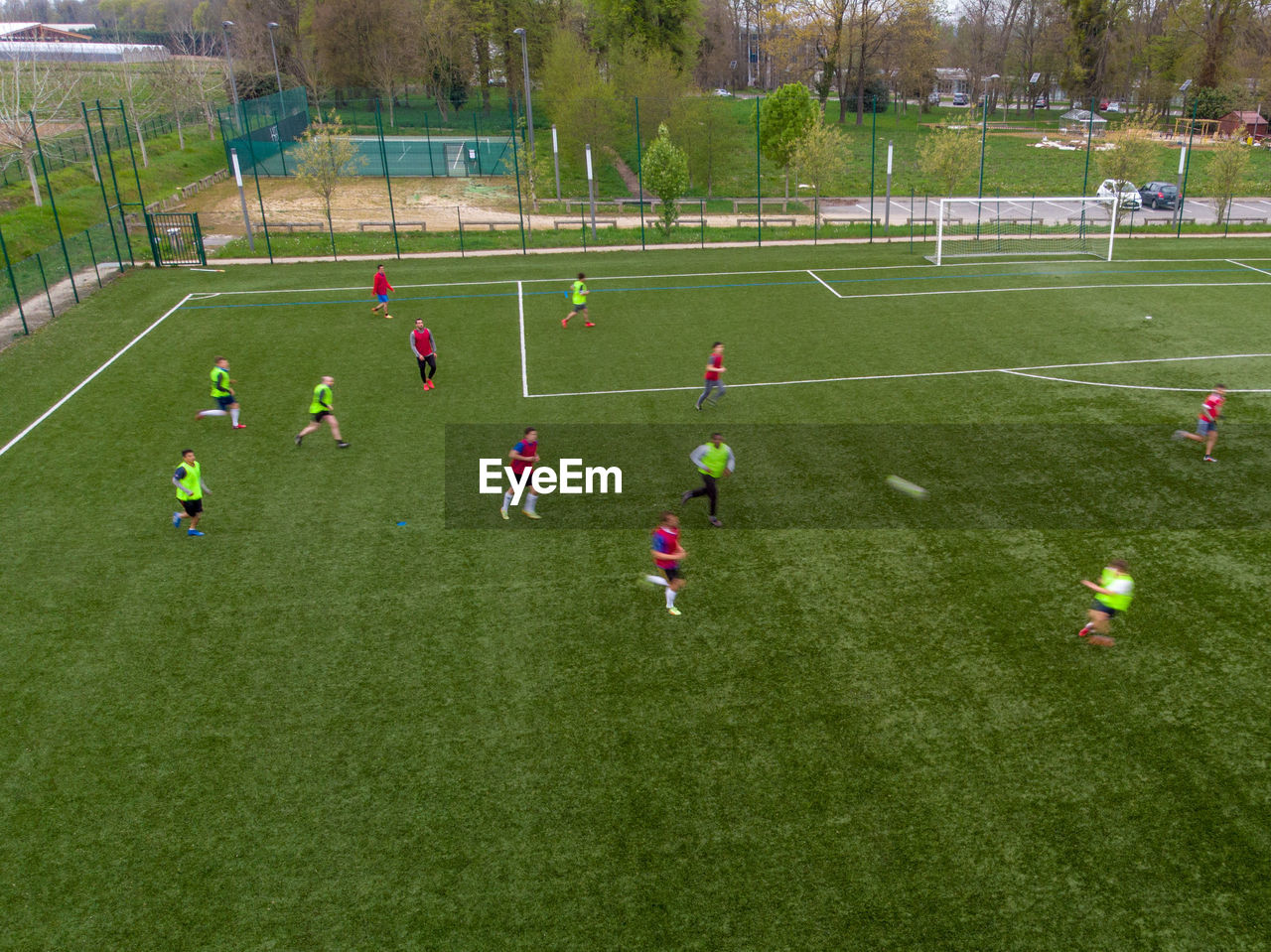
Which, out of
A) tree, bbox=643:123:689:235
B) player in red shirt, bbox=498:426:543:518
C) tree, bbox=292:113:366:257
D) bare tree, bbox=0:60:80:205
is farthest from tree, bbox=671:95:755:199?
player in red shirt, bbox=498:426:543:518

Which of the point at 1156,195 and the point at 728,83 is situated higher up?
the point at 728,83

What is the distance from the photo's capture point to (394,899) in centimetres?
851

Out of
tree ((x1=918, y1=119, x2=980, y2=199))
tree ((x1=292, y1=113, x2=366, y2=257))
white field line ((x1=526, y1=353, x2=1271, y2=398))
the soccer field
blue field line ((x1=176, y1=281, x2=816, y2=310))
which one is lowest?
the soccer field

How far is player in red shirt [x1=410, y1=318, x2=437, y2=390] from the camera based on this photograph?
2133cm

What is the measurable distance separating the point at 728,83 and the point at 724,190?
82.6 m

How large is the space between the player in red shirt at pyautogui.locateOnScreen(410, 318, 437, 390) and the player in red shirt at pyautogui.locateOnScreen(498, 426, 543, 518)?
22.8 feet

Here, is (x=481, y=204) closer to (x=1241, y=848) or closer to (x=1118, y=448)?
(x=1118, y=448)

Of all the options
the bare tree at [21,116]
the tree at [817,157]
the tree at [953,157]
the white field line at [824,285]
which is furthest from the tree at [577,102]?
the bare tree at [21,116]

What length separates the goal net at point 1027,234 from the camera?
37406mm

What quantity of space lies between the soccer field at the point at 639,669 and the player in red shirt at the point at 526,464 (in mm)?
349

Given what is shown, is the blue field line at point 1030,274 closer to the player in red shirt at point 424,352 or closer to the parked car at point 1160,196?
the player in red shirt at point 424,352

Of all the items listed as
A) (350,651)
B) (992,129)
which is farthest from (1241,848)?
(992,129)

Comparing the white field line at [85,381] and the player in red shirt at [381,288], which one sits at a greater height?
the player in red shirt at [381,288]

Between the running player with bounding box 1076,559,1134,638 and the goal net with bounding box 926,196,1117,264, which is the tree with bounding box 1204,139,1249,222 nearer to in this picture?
the goal net with bounding box 926,196,1117,264
